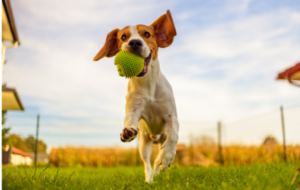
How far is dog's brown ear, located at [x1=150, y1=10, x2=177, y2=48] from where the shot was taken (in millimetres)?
4059

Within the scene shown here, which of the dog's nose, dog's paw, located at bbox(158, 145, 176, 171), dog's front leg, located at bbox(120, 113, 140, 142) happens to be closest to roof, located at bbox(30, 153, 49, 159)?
dog's front leg, located at bbox(120, 113, 140, 142)

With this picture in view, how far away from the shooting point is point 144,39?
12.0 feet

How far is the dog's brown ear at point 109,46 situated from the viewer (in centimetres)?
402

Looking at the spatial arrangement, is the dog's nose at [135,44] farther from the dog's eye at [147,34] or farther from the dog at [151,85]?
the dog's eye at [147,34]

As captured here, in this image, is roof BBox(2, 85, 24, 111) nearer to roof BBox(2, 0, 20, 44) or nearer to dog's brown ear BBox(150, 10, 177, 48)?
roof BBox(2, 0, 20, 44)

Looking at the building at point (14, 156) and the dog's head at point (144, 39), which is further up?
the dog's head at point (144, 39)

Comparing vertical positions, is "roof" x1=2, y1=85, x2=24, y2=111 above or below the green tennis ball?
above

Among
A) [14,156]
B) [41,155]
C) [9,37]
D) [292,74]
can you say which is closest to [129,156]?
[41,155]

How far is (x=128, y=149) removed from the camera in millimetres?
14781

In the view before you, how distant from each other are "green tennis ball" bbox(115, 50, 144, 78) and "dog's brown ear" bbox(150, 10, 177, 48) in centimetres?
70

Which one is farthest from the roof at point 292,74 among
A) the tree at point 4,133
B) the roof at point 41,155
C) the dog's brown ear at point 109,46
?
the roof at point 41,155

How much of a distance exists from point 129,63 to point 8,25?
5.50m

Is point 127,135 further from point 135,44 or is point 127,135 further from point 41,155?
point 41,155

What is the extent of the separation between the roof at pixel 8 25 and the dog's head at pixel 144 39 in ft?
12.2
